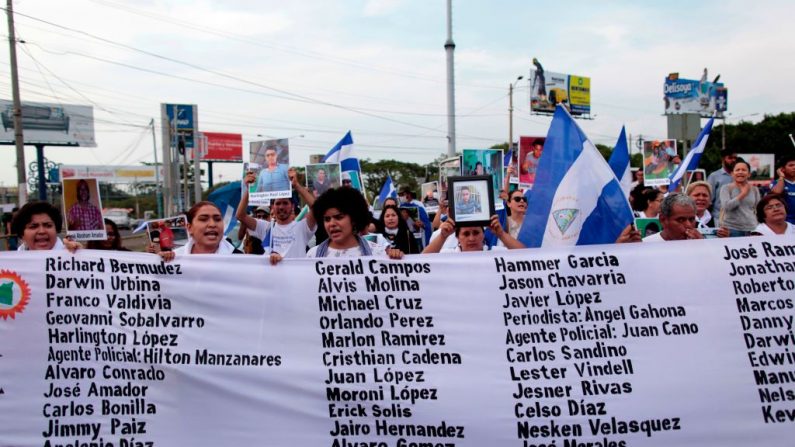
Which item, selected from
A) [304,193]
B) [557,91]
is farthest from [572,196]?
[557,91]

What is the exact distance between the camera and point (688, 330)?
10.3ft

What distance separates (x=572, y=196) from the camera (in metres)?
3.63

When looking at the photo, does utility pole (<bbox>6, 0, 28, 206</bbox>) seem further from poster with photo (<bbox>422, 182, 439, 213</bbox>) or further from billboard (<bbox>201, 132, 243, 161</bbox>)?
billboard (<bbox>201, 132, 243, 161</bbox>)

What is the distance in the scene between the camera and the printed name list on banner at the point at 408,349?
3.01 metres

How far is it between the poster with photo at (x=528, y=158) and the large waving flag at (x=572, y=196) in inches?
88.5

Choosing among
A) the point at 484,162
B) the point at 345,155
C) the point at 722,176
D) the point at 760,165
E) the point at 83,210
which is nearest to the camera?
the point at 83,210

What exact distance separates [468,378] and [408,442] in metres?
0.41

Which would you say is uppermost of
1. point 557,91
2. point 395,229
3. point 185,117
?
point 557,91

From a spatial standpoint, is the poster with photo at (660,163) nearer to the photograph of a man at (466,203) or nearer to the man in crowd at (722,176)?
the man in crowd at (722,176)

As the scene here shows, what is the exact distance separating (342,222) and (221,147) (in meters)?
72.1

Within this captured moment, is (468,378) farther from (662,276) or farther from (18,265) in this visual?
(18,265)

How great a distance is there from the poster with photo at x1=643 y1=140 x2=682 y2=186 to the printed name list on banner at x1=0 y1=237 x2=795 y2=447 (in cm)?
609

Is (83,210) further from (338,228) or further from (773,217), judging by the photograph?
(773,217)

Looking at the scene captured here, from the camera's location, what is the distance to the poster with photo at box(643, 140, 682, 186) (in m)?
9.16
